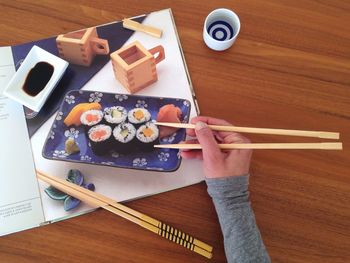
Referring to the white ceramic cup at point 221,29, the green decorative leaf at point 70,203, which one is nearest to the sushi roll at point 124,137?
the green decorative leaf at point 70,203

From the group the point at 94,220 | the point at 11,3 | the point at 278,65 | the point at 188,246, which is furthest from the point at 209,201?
the point at 11,3

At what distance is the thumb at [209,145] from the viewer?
1.85ft

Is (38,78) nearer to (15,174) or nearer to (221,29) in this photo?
(15,174)

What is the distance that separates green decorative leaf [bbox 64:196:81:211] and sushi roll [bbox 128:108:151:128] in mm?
172

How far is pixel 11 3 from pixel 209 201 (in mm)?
569

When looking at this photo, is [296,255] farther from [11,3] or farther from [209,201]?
[11,3]

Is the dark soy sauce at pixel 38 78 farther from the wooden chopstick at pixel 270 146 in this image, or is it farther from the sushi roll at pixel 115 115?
the wooden chopstick at pixel 270 146

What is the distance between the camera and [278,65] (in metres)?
0.70

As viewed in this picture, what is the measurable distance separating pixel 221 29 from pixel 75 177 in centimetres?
41

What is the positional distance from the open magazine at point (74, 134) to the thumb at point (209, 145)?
6 cm

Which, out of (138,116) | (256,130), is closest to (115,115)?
(138,116)

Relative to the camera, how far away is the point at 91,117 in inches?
25.9

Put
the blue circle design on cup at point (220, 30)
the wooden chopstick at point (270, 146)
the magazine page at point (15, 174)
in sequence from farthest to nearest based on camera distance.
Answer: the blue circle design on cup at point (220, 30), the magazine page at point (15, 174), the wooden chopstick at point (270, 146)

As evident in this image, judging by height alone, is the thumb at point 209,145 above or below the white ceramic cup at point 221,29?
below
